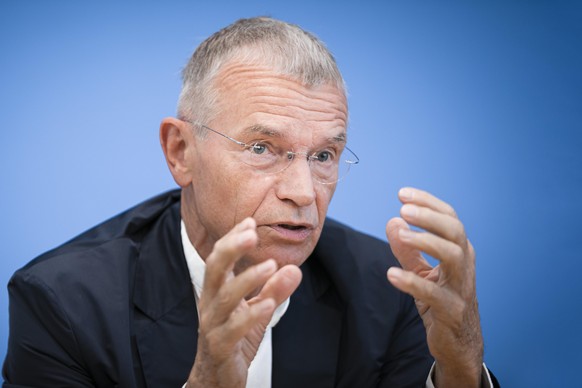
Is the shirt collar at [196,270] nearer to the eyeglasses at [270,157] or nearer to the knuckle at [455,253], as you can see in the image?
the eyeglasses at [270,157]

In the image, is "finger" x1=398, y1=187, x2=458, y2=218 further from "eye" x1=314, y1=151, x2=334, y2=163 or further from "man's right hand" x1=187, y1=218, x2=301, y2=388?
"eye" x1=314, y1=151, x2=334, y2=163

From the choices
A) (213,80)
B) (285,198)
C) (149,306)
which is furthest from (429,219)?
(149,306)

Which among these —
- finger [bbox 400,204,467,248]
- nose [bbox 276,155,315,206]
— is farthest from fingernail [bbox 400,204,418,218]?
nose [bbox 276,155,315,206]

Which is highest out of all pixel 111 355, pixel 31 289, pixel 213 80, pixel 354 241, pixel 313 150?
pixel 213 80

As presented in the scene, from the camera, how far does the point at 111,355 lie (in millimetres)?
2234

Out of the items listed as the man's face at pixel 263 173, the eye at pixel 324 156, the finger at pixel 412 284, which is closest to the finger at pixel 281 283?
the finger at pixel 412 284

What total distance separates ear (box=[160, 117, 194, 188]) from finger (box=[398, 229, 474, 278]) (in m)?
0.89

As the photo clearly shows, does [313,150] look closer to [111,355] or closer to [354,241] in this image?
[354,241]

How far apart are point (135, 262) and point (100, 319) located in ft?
0.97

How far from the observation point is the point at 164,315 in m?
2.39

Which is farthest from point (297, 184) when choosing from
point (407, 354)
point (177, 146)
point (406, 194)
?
point (407, 354)

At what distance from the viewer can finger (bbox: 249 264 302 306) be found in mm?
1786

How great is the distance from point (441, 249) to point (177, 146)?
104 centimetres

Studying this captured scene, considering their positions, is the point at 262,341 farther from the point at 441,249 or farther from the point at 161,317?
the point at 441,249
